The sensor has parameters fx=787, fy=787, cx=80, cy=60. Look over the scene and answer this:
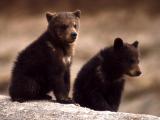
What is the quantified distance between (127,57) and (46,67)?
1.13 meters

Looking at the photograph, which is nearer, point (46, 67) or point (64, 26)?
point (46, 67)

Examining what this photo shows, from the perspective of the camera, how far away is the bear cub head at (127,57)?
9.73 meters

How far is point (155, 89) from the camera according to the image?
18.7 meters

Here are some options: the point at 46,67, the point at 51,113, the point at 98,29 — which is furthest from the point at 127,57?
Result: the point at 98,29

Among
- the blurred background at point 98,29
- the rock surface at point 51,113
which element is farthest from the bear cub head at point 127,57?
the blurred background at point 98,29

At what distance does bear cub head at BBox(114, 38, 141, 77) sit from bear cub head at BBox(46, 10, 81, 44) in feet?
1.87

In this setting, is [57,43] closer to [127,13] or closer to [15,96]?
[15,96]

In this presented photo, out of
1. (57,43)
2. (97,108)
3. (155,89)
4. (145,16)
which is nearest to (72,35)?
(57,43)

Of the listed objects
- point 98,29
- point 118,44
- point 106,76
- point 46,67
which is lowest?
point 98,29

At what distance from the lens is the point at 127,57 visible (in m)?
9.79

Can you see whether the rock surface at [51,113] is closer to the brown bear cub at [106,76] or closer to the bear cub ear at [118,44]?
the brown bear cub at [106,76]

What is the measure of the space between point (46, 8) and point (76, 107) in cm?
1230

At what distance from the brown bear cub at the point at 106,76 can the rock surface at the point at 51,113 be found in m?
0.58

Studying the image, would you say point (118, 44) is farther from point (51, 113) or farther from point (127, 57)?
point (51, 113)
